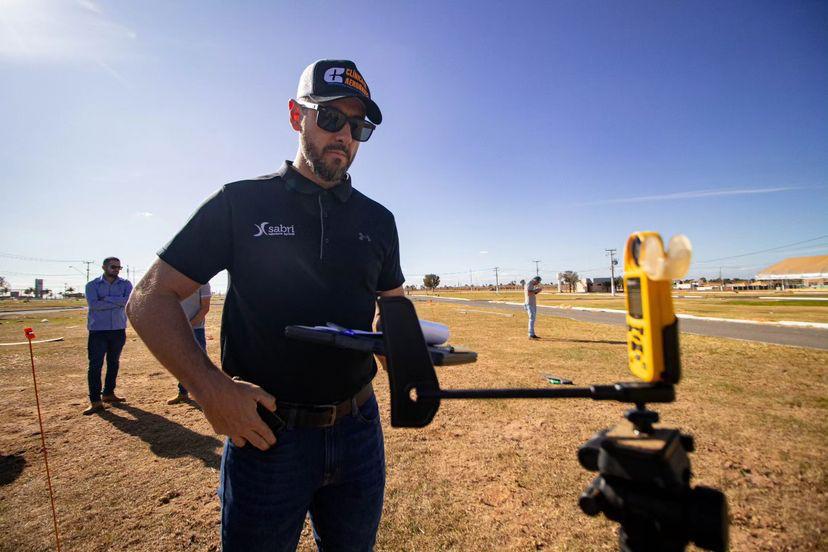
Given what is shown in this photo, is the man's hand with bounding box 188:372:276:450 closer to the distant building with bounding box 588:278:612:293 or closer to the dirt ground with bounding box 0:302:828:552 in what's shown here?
the dirt ground with bounding box 0:302:828:552

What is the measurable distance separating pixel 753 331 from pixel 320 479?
67.0 feet

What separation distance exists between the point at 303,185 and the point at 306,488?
1.42 metres

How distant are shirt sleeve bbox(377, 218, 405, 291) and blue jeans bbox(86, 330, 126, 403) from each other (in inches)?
274

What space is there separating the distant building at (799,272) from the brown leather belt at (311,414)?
132 metres

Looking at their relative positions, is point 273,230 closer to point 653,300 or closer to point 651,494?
point 653,300

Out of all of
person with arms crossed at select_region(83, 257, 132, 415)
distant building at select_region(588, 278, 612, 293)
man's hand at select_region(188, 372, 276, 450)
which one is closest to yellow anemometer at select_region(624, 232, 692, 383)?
man's hand at select_region(188, 372, 276, 450)

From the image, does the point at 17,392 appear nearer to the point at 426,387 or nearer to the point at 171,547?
the point at 171,547

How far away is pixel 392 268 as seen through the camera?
86.4 inches

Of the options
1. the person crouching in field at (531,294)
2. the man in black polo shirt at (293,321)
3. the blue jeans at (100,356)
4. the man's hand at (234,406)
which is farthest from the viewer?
the person crouching in field at (531,294)

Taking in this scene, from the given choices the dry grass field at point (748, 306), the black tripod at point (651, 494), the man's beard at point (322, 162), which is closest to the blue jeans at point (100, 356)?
the man's beard at point (322, 162)

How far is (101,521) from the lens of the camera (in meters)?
3.41

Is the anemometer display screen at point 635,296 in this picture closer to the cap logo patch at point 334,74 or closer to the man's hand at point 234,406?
the man's hand at point 234,406

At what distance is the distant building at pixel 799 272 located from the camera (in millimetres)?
97438

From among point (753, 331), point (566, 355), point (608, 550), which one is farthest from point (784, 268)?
point (608, 550)
